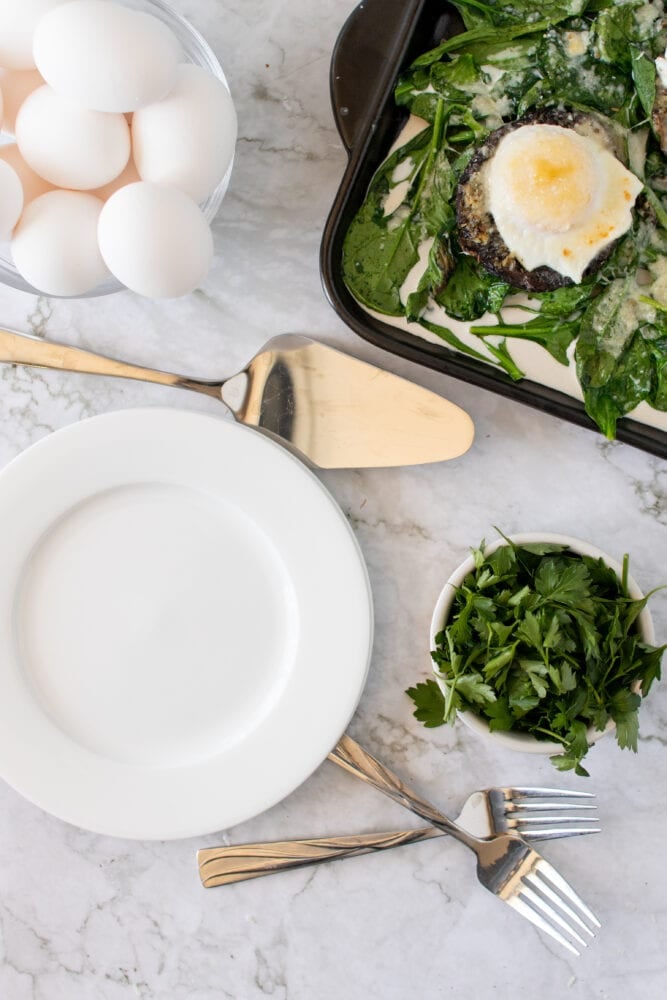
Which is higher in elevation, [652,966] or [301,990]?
[652,966]

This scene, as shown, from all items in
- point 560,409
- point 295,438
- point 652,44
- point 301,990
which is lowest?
point 301,990

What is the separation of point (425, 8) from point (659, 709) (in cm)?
90

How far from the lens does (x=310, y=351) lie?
1.05m

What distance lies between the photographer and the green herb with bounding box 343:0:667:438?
97 centimetres

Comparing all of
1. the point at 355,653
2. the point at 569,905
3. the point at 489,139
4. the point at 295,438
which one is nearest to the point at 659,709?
the point at 569,905

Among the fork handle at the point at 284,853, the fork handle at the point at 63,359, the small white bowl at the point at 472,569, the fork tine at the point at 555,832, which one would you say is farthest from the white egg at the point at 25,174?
the fork tine at the point at 555,832

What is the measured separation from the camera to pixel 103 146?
2.82ft

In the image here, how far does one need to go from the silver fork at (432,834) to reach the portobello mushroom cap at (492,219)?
637mm

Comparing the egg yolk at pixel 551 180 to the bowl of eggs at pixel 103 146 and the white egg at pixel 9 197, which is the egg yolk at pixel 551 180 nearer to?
the bowl of eggs at pixel 103 146

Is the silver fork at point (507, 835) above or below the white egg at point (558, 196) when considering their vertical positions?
below

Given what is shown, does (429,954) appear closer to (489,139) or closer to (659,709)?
(659,709)

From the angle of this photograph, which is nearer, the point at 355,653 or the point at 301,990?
the point at 355,653

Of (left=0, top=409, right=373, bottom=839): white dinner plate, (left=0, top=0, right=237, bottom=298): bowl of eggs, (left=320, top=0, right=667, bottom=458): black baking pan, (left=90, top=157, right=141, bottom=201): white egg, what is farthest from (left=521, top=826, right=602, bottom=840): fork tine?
(left=90, top=157, right=141, bottom=201): white egg

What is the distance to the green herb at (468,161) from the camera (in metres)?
0.97
